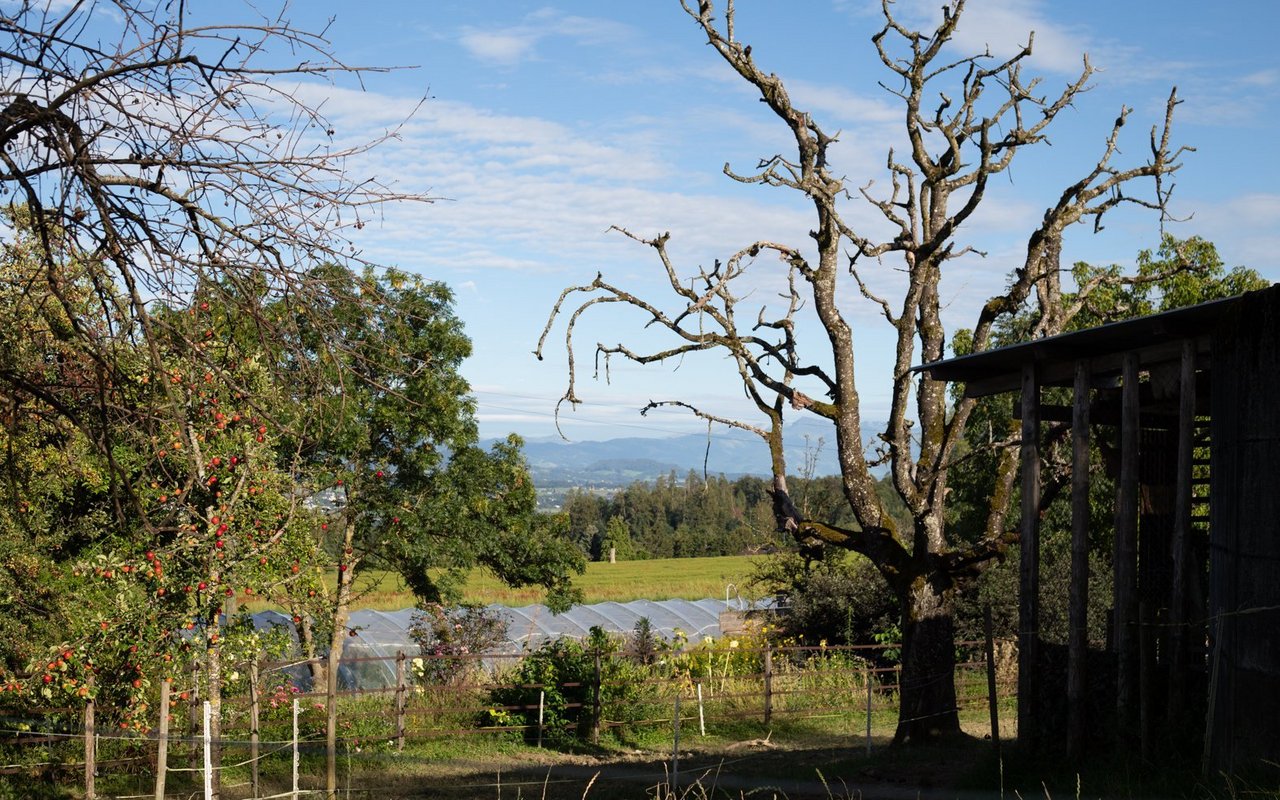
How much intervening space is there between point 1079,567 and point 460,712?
34.9ft

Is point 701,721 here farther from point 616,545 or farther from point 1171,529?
point 616,545

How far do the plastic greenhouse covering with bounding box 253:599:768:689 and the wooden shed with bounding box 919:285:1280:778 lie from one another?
12799 millimetres

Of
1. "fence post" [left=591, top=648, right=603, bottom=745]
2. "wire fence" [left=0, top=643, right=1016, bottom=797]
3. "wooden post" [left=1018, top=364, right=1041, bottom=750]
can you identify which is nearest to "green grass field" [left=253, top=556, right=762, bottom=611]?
"wire fence" [left=0, top=643, right=1016, bottom=797]

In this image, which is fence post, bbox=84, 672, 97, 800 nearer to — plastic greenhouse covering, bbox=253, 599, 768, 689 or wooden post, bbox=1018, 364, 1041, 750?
wooden post, bbox=1018, 364, 1041, 750

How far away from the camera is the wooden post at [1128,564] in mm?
9594

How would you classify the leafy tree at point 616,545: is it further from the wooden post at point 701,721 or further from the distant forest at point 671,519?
the wooden post at point 701,721

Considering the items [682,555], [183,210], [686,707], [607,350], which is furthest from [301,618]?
[682,555]

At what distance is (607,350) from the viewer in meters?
14.7

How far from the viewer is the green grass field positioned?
39.8 metres

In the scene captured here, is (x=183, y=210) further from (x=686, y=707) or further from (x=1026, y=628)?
(x=686, y=707)

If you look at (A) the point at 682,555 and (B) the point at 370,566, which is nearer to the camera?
(B) the point at 370,566

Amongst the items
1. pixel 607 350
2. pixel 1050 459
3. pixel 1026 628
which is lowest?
pixel 1026 628

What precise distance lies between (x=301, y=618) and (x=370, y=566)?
414 inches

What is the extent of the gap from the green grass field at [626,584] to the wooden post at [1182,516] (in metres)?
16.1
